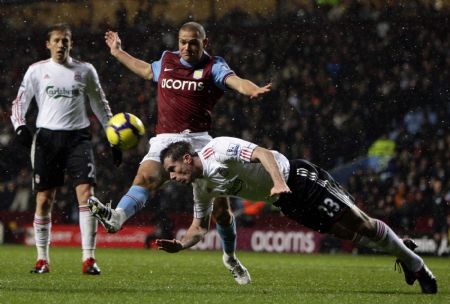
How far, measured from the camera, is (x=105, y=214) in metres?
6.55

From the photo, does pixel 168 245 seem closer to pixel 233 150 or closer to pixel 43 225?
pixel 233 150

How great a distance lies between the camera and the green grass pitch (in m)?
6.06

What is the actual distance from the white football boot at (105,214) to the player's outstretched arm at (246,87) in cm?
124

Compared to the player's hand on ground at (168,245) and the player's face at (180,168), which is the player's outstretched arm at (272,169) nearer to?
the player's face at (180,168)

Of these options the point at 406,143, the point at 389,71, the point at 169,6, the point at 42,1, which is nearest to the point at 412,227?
the point at 406,143

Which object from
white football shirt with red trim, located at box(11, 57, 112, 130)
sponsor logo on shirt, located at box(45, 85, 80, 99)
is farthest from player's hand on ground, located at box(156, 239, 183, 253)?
sponsor logo on shirt, located at box(45, 85, 80, 99)

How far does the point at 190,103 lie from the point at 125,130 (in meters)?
0.63

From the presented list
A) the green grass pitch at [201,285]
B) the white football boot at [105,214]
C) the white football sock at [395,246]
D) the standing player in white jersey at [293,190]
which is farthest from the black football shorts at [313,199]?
the white football boot at [105,214]

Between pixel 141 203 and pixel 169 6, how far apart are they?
9.83 metres

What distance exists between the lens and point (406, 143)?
16.2 metres

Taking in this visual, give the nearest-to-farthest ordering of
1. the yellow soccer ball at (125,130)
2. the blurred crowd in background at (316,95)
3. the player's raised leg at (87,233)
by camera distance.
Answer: the yellow soccer ball at (125,130), the player's raised leg at (87,233), the blurred crowd in background at (316,95)

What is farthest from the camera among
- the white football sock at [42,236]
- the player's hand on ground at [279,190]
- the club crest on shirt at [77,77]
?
the club crest on shirt at [77,77]

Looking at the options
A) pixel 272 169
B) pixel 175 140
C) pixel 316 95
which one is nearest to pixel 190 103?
pixel 175 140

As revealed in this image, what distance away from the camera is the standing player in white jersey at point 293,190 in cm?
620
